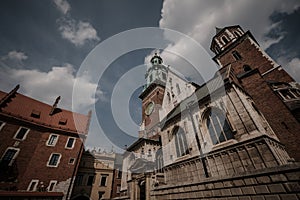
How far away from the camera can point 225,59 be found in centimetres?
2366

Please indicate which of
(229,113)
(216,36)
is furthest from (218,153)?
(216,36)

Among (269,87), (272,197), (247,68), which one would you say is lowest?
(272,197)

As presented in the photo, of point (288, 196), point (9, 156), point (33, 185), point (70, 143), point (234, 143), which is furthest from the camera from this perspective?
point (70, 143)

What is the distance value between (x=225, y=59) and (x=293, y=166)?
22530 millimetres

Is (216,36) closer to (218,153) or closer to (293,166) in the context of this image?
(218,153)

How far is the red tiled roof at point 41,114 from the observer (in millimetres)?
21458

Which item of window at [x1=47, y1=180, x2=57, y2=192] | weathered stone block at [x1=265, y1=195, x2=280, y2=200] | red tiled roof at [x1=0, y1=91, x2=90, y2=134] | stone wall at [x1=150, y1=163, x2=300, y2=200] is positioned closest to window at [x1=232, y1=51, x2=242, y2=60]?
stone wall at [x1=150, y1=163, x2=300, y2=200]

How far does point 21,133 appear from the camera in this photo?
20281mm

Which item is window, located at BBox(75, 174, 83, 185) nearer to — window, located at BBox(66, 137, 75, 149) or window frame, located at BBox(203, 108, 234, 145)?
window, located at BBox(66, 137, 75, 149)

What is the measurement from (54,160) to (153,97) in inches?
886

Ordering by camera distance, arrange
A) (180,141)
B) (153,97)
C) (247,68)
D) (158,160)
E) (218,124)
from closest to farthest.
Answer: (218,124), (180,141), (158,160), (247,68), (153,97)

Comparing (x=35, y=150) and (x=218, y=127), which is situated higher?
(x=35, y=150)

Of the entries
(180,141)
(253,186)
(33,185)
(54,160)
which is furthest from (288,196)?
(54,160)

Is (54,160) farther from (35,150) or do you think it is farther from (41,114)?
(41,114)
